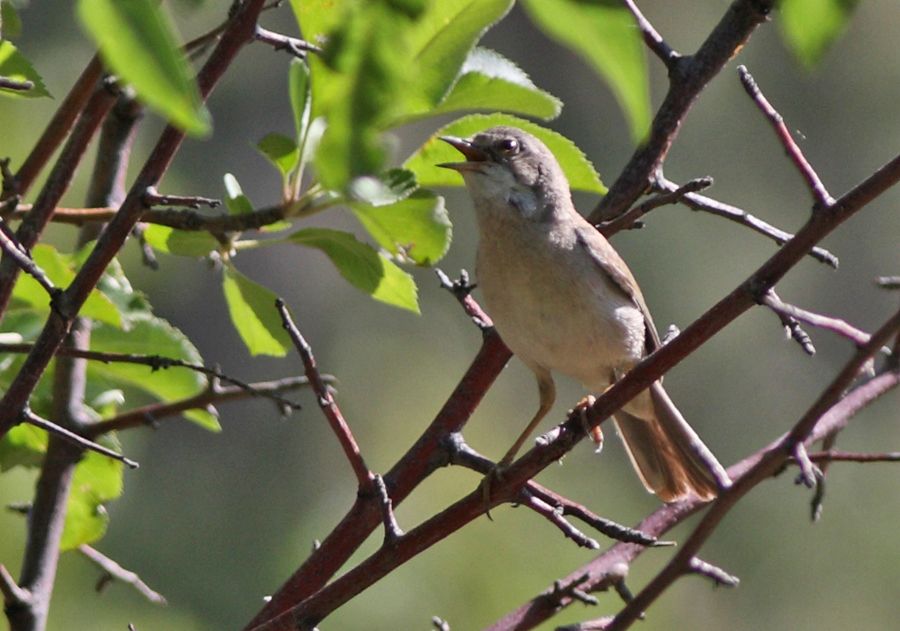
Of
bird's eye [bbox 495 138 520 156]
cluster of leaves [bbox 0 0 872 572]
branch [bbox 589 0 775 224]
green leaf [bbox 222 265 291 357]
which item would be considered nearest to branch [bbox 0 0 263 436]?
cluster of leaves [bbox 0 0 872 572]

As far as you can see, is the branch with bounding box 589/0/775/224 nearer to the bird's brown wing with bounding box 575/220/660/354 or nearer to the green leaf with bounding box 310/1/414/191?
the bird's brown wing with bounding box 575/220/660/354

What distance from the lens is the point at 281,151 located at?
203 centimetres

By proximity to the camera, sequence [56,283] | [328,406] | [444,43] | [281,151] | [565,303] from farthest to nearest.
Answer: [565,303] < [56,283] < [281,151] < [328,406] < [444,43]

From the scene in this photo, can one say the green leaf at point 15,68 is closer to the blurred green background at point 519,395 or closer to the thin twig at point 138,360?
the thin twig at point 138,360

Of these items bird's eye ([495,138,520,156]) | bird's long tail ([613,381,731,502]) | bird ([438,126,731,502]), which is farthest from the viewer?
bird's eye ([495,138,520,156])

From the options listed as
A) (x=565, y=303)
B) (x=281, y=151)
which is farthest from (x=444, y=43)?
(x=565, y=303)

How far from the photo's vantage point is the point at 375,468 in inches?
544

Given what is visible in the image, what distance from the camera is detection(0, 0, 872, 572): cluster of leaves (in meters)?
0.76

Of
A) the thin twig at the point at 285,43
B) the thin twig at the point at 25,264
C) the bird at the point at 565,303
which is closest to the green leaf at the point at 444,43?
the thin twig at the point at 285,43

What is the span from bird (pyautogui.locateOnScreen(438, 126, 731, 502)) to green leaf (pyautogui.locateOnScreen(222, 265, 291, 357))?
35.0 inches

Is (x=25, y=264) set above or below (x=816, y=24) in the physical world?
below

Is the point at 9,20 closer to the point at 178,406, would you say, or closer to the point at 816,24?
the point at 178,406

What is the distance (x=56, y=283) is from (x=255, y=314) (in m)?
0.36

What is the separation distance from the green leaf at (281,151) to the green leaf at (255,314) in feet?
0.85
